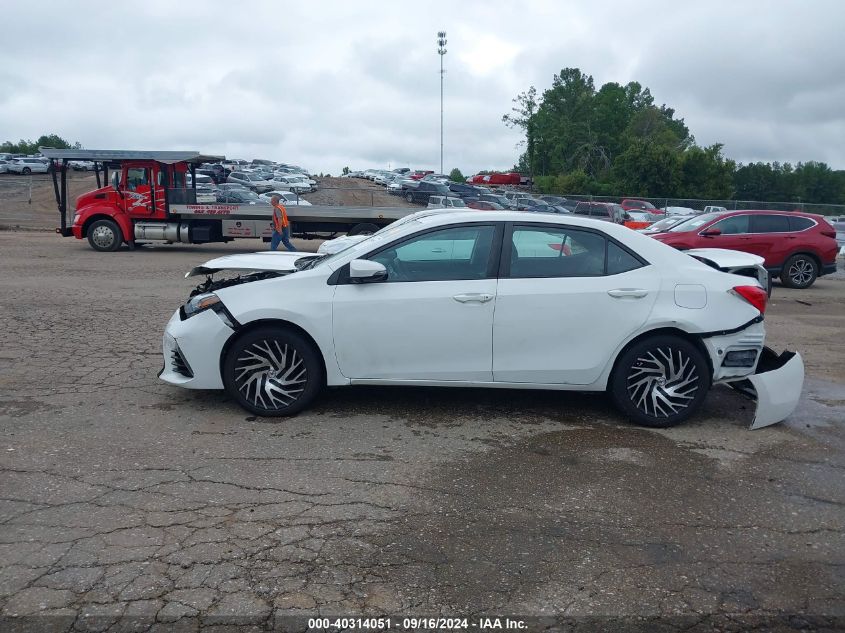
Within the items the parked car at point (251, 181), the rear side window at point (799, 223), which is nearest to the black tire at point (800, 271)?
the rear side window at point (799, 223)

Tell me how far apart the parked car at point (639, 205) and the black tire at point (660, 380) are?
103 feet

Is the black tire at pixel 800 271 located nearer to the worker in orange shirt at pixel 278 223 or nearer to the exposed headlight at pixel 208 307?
the worker in orange shirt at pixel 278 223

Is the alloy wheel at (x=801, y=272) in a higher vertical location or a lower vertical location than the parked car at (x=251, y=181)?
lower

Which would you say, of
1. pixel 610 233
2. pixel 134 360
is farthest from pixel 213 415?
pixel 610 233

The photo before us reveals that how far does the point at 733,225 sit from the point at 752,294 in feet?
35.8

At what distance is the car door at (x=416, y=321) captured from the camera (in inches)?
220

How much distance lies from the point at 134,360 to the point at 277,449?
3.05 m

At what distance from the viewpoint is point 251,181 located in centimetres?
5338

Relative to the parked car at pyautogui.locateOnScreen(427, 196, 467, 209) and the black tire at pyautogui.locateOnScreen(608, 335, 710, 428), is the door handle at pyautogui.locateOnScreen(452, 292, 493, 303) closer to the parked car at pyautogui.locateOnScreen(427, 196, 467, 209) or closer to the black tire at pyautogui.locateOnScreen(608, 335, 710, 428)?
the black tire at pyautogui.locateOnScreen(608, 335, 710, 428)

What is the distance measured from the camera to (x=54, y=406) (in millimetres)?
5953

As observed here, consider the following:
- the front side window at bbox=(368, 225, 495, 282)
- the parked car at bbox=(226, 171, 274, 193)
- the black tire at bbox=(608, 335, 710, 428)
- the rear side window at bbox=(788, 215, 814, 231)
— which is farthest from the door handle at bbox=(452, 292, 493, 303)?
the parked car at bbox=(226, 171, 274, 193)

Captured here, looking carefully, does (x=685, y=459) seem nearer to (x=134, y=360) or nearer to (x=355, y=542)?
(x=355, y=542)

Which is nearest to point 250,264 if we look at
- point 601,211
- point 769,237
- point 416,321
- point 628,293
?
point 416,321

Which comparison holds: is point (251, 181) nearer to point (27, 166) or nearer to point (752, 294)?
point (27, 166)
